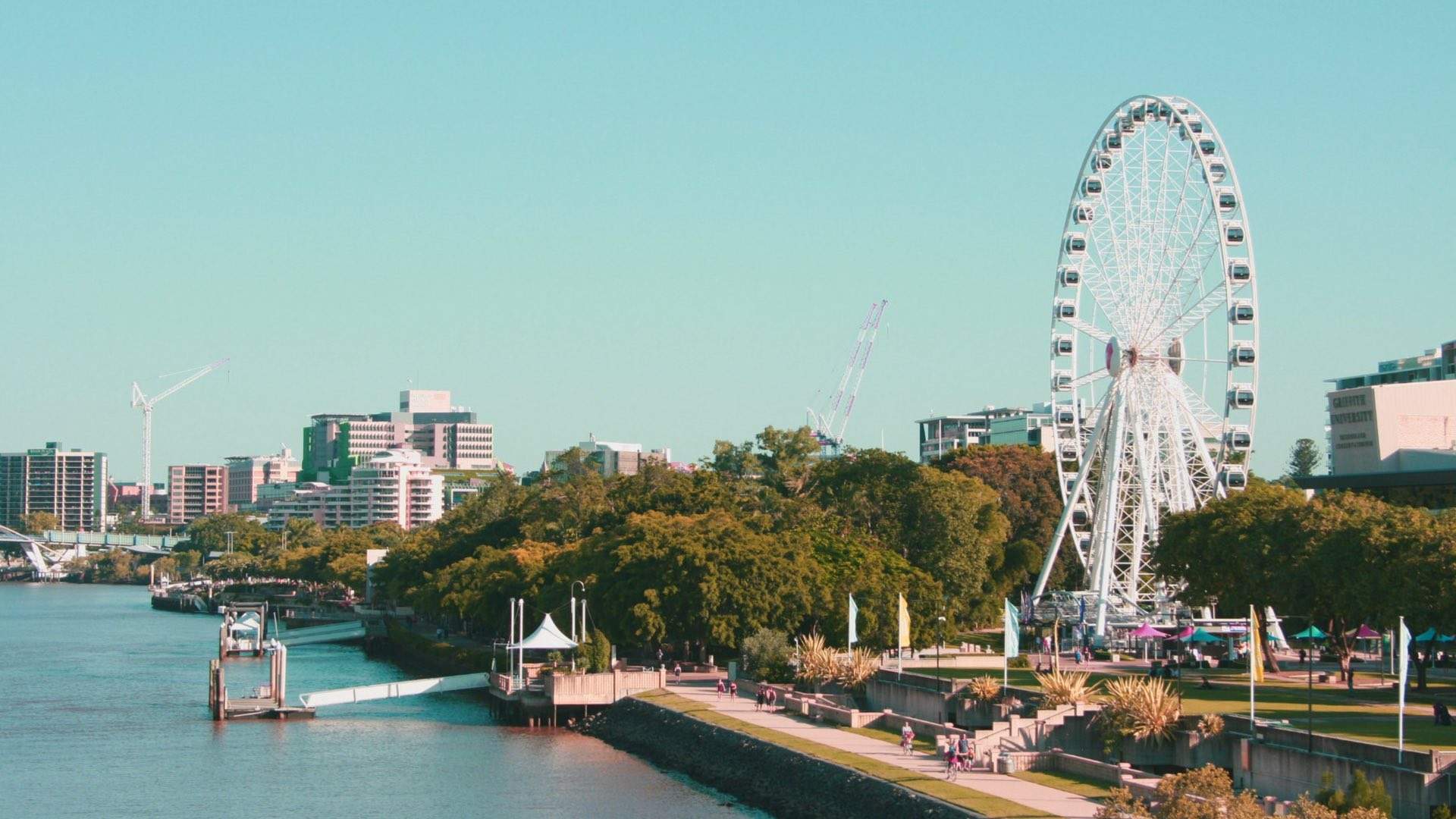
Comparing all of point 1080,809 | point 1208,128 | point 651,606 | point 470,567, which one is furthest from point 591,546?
point 1080,809

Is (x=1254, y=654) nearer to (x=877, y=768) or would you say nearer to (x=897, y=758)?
(x=877, y=768)

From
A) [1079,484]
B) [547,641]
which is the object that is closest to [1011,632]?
[547,641]

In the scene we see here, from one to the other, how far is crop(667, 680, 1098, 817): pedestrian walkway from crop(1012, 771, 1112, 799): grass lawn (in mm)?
393

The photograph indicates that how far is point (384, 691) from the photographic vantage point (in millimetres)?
102438

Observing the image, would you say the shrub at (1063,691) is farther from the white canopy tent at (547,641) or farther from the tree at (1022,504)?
the tree at (1022,504)

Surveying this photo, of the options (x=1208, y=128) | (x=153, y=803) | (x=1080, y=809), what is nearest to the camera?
(x=1080, y=809)

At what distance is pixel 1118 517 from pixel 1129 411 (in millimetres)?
7547

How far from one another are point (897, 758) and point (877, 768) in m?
2.91

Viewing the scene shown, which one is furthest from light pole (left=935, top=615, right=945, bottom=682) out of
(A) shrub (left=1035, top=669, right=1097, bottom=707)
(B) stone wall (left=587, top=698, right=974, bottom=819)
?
(A) shrub (left=1035, top=669, right=1097, bottom=707)

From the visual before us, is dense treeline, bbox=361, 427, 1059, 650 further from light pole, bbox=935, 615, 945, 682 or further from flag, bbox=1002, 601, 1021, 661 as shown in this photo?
flag, bbox=1002, 601, 1021, 661

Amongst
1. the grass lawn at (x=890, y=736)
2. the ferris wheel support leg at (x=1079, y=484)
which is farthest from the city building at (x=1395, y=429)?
the grass lawn at (x=890, y=736)

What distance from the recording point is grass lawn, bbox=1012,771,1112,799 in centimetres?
5719

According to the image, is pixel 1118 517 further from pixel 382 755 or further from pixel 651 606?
pixel 382 755

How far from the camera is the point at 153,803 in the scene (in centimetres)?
7088
